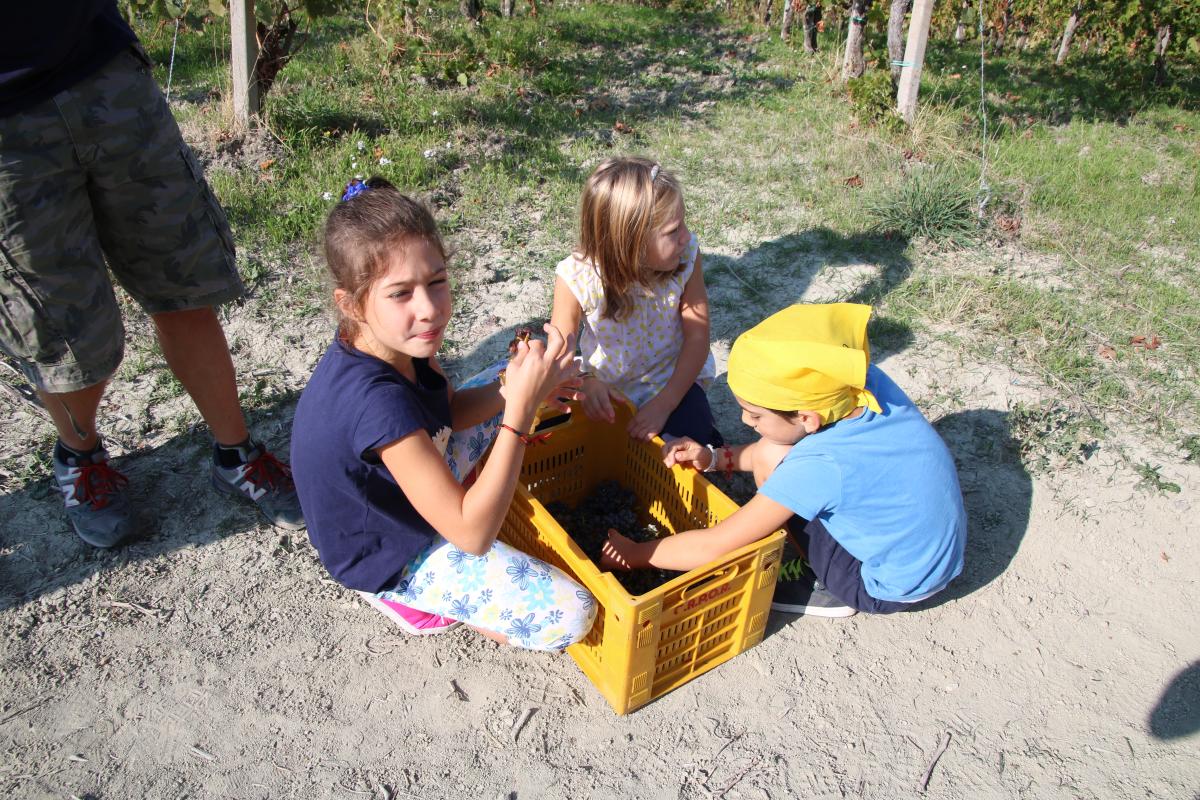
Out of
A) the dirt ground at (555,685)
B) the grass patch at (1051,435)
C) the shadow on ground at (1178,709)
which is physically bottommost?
the shadow on ground at (1178,709)

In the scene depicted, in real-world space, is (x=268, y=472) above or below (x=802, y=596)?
above

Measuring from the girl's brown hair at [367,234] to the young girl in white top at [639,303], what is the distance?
0.73 meters

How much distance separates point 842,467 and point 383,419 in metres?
1.14

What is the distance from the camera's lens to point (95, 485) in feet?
8.80

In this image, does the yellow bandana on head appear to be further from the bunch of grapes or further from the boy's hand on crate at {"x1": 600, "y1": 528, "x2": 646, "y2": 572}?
the bunch of grapes

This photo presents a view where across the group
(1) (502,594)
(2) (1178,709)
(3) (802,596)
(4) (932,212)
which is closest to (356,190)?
(1) (502,594)

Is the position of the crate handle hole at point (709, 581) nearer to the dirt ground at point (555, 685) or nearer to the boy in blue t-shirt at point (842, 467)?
the boy in blue t-shirt at point (842, 467)

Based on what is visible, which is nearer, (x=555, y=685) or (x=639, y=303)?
(x=555, y=685)

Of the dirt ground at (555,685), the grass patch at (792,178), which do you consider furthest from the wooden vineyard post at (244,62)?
the dirt ground at (555,685)

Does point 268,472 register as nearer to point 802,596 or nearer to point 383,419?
point 383,419

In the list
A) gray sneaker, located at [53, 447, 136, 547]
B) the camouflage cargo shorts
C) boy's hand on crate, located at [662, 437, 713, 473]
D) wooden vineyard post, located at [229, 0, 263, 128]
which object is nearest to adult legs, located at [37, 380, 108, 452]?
gray sneaker, located at [53, 447, 136, 547]

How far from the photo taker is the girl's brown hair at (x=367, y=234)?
1.95 metres

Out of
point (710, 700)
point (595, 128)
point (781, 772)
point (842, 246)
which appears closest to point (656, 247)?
point (710, 700)

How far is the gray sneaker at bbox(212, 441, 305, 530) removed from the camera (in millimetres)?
2760
